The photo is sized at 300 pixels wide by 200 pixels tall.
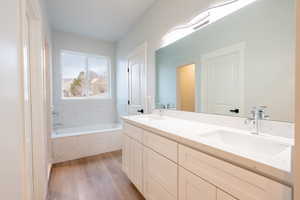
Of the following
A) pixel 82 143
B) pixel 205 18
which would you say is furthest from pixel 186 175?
pixel 82 143

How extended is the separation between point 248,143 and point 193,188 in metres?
0.49

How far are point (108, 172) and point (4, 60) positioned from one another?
82.5 inches

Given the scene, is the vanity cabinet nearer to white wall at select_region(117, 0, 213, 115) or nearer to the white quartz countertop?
the white quartz countertop

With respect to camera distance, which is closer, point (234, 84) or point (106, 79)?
point (234, 84)

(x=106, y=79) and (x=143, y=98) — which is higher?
(x=106, y=79)

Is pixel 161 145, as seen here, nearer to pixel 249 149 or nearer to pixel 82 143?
pixel 249 149

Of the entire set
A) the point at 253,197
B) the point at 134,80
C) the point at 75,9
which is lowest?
the point at 253,197

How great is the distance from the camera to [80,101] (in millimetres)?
3508

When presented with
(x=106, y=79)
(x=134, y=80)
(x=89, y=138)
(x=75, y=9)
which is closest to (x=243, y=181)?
(x=134, y=80)

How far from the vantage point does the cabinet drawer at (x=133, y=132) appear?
1.58 meters

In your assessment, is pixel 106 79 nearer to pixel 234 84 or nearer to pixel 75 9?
pixel 75 9

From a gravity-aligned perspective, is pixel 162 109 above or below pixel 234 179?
above

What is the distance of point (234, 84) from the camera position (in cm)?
127

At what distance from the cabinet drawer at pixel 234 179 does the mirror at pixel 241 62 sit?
60 centimetres
